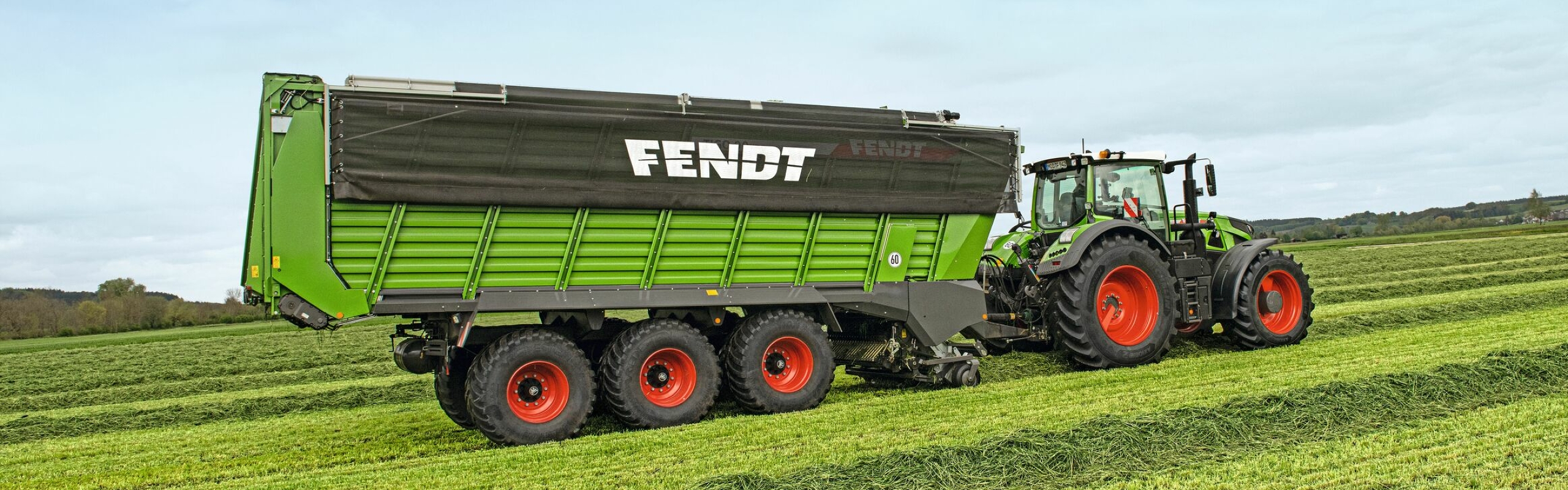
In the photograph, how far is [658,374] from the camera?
8375 mm

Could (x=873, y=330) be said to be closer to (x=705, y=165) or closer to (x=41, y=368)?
(x=705, y=165)

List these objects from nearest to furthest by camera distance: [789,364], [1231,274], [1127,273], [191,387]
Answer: [789,364]
[1127,273]
[1231,274]
[191,387]

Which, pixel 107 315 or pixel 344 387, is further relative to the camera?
pixel 107 315

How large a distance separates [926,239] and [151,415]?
Result: 7.68 meters

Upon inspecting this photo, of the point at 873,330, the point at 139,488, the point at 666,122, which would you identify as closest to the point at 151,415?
the point at 139,488

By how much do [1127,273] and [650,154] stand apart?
17.3 ft

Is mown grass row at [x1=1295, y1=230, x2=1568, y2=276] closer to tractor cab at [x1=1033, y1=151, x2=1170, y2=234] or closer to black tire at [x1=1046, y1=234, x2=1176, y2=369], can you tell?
tractor cab at [x1=1033, y1=151, x2=1170, y2=234]

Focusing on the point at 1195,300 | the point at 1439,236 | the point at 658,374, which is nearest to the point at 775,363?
the point at 658,374

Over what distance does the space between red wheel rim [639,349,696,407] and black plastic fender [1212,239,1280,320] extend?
622 cm

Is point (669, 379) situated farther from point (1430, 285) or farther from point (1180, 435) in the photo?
point (1430, 285)

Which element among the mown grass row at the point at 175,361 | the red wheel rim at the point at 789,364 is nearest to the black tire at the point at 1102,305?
the red wheel rim at the point at 789,364

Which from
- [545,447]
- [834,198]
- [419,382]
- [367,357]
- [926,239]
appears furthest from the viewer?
[367,357]

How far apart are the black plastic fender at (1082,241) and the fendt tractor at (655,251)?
0.14 feet

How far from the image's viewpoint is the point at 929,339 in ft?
31.8
